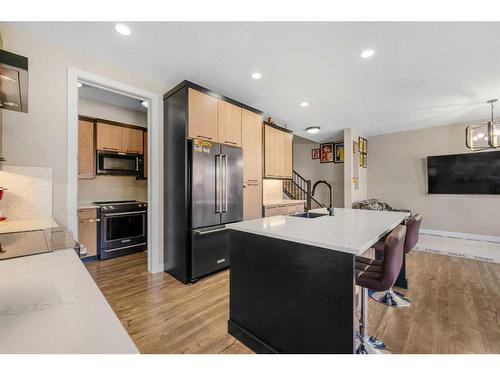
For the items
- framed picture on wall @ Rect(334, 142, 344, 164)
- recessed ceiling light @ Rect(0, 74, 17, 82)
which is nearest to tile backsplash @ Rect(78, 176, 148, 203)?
recessed ceiling light @ Rect(0, 74, 17, 82)

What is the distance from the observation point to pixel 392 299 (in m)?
2.23

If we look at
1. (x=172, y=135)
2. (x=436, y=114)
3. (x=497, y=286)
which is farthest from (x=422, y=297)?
(x=436, y=114)

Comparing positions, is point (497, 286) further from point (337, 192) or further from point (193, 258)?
point (337, 192)

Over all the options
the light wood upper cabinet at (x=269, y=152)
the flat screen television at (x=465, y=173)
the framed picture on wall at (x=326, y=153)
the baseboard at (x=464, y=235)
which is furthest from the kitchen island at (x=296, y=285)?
the framed picture on wall at (x=326, y=153)

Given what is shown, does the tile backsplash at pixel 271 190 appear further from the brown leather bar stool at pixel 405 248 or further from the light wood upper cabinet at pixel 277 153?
the brown leather bar stool at pixel 405 248

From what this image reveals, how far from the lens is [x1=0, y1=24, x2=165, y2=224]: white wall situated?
1.95 meters

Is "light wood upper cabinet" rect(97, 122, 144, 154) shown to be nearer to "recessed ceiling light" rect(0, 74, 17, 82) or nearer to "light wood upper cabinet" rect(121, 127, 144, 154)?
"light wood upper cabinet" rect(121, 127, 144, 154)

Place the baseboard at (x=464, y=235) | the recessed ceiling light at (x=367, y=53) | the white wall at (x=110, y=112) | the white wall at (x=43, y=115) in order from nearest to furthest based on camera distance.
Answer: the white wall at (x=43, y=115) → the recessed ceiling light at (x=367, y=53) → the white wall at (x=110, y=112) → the baseboard at (x=464, y=235)

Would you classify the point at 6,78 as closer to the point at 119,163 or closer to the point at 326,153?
the point at 119,163

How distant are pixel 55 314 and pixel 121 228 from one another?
11.0 feet

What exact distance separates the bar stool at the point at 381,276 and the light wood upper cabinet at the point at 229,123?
2.28 metres

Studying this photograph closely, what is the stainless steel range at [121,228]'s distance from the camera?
3316 millimetres

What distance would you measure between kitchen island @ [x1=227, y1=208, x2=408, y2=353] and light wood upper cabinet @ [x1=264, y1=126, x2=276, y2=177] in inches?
91.0
